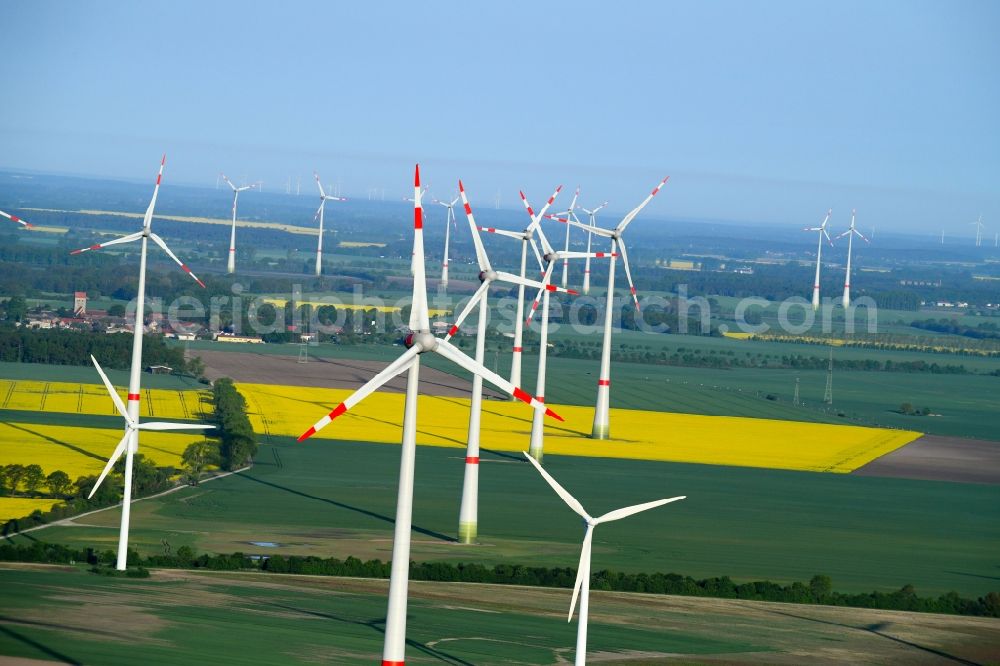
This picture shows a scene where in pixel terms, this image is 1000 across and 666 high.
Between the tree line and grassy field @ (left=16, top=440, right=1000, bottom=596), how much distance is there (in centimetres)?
216

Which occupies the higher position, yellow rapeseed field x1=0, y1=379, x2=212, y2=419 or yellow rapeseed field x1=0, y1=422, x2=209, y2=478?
yellow rapeseed field x1=0, y1=379, x2=212, y2=419

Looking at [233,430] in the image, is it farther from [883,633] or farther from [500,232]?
[883,633]

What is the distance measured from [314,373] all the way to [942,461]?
47.7 metres

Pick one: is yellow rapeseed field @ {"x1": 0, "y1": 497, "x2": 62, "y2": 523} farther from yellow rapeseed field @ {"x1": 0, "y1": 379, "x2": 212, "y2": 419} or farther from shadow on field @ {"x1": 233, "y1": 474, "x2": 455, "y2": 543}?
yellow rapeseed field @ {"x1": 0, "y1": 379, "x2": 212, "y2": 419}

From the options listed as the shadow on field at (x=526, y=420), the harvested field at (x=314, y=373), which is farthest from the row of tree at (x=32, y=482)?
the harvested field at (x=314, y=373)

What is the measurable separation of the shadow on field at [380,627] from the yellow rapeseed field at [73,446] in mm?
24168

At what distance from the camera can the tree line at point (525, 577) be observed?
177 feet

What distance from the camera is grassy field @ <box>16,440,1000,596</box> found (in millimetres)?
59062

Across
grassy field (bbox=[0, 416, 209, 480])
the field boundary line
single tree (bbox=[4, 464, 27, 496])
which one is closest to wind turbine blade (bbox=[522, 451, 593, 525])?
the field boundary line

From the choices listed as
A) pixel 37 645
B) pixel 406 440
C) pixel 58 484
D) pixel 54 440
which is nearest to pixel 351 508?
pixel 58 484

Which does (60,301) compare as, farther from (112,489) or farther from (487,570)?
(487,570)

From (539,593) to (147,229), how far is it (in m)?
26.0

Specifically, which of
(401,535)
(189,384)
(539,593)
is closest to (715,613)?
(539,593)

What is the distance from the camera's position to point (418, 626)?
4666 centimetres
